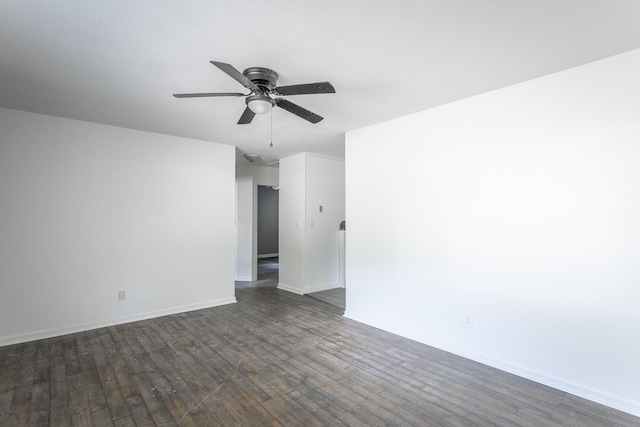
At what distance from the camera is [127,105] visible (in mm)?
3082

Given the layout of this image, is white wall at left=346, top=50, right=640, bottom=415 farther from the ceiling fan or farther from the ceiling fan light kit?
the ceiling fan light kit

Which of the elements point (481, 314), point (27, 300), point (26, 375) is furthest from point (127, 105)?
point (481, 314)

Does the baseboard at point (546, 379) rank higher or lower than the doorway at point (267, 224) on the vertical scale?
lower

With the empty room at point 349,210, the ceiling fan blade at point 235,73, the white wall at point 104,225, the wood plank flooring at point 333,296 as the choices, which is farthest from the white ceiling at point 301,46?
the wood plank flooring at point 333,296

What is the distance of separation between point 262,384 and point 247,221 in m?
4.18

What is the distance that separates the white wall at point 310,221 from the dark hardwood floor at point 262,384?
1824 mm

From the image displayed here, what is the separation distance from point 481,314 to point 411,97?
2.10 meters

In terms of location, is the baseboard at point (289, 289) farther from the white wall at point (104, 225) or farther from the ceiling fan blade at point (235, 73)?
the ceiling fan blade at point (235, 73)

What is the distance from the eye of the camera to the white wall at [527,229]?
215 centimetres

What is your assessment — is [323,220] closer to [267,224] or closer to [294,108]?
[294,108]

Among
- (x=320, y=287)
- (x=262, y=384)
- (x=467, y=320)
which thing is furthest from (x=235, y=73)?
(x=320, y=287)

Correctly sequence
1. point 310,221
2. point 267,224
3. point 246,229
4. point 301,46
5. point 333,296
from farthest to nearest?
point 267,224
point 246,229
point 310,221
point 333,296
point 301,46

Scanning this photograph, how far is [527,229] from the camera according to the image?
2559mm

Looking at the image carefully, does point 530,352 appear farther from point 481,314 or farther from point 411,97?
point 411,97
